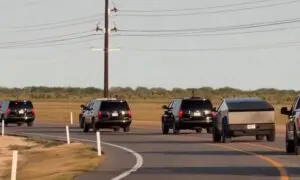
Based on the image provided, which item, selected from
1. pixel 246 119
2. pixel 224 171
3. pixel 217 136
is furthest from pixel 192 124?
pixel 224 171

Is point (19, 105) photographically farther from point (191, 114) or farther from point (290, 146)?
point (290, 146)

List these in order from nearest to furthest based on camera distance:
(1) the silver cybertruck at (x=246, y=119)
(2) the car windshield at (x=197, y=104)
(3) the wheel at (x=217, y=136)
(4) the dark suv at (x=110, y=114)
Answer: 1. (1) the silver cybertruck at (x=246, y=119)
2. (3) the wheel at (x=217, y=136)
3. (2) the car windshield at (x=197, y=104)
4. (4) the dark suv at (x=110, y=114)

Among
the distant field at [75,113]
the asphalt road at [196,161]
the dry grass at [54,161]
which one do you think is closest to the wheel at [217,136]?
the asphalt road at [196,161]

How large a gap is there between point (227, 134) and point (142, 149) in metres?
4.30

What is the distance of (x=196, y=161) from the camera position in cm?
2717

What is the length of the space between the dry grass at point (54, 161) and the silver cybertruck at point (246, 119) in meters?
5.54

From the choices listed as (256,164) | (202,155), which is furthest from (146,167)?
(202,155)

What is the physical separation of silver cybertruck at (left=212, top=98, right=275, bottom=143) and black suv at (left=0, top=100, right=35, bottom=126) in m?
29.1

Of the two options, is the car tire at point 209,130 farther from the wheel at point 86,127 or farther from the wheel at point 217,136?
the wheel at point 217,136

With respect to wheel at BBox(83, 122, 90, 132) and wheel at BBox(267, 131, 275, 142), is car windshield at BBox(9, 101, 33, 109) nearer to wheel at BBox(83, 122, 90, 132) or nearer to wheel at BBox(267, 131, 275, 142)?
wheel at BBox(83, 122, 90, 132)

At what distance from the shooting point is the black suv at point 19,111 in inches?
2549

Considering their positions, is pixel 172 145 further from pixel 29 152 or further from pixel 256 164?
pixel 256 164

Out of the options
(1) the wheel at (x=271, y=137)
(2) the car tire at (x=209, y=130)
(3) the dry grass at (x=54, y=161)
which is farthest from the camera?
(2) the car tire at (x=209, y=130)

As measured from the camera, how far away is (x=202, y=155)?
30047 millimetres
